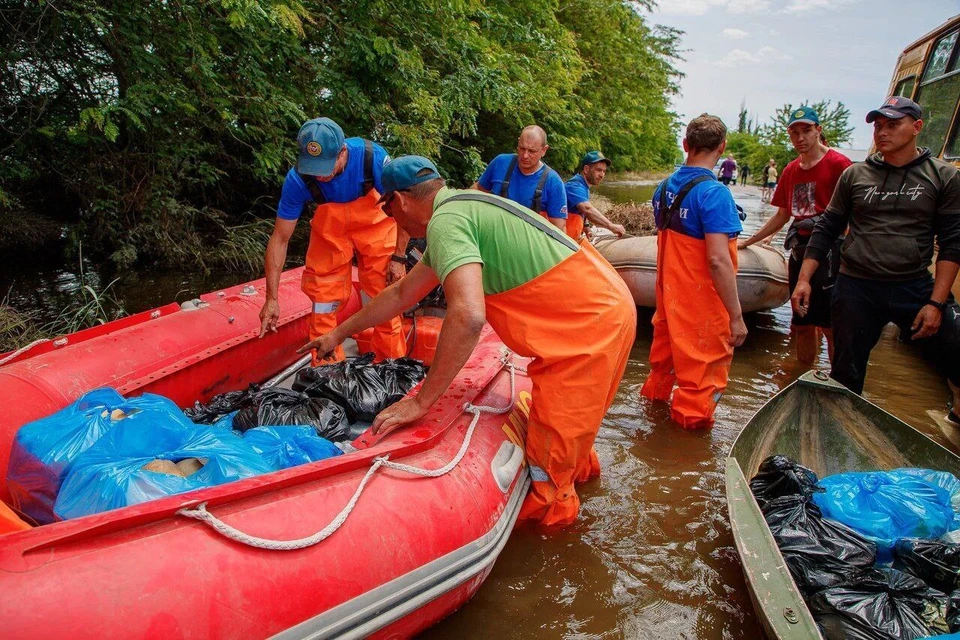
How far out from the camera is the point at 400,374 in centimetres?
341

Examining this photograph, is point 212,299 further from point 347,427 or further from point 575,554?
point 575,554

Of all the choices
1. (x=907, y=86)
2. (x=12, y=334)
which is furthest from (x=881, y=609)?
(x=907, y=86)

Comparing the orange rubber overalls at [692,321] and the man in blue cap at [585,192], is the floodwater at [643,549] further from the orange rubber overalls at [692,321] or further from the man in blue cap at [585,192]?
the man in blue cap at [585,192]

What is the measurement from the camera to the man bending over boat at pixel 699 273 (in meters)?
3.40

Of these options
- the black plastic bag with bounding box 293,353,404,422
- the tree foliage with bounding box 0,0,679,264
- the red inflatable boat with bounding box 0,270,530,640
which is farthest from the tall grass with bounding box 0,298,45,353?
the black plastic bag with bounding box 293,353,404,422

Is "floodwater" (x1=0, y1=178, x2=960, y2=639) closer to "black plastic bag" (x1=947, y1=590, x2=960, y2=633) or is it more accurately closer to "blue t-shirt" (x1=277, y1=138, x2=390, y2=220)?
"black plastic bag" (x1=947, y1=590, x2=960, y2=633)

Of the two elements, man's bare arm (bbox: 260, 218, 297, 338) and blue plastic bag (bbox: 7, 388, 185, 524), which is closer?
blue plastic bag (bbox: 7, 388, 185, 524)

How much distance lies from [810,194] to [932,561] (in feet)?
10.0

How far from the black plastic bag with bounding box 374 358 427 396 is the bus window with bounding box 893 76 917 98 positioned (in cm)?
628

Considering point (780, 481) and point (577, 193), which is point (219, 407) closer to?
point (780, 481)

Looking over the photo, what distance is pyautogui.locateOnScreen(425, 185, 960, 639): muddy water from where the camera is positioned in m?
2.38

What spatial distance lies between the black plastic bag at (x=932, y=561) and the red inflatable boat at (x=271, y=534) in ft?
4.93

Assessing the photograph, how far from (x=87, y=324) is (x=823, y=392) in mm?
6017

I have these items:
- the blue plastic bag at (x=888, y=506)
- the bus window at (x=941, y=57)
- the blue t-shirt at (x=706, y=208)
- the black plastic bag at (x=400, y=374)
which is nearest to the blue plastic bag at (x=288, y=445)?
the black plastic bag at (x=400, y=374)
